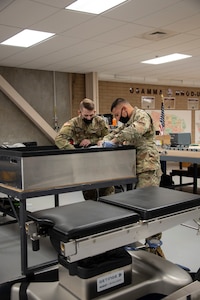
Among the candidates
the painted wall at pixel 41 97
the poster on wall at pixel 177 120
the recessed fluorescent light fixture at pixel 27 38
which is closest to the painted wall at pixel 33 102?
the painted wall at pixel 41 97

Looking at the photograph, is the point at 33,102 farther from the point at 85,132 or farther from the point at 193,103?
the point at 193,103

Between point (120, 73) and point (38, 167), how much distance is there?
21.4 feet

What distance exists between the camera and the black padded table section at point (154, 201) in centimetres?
153

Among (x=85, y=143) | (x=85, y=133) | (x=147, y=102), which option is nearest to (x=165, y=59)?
(x=147, y=102)

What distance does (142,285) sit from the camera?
168 cm

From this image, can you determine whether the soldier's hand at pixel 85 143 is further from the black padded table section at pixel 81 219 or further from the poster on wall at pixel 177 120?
the poster on wall at pixel 177 120

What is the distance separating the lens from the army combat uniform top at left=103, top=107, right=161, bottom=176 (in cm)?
279

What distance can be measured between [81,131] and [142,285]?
2224mm

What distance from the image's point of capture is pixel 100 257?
1604mm

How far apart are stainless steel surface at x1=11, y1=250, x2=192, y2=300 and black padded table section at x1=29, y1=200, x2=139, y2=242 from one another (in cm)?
34

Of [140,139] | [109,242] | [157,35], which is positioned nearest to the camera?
[109,242]

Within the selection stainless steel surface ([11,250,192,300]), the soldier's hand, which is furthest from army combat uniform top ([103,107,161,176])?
stainless steel surface ([11,250,192,300])

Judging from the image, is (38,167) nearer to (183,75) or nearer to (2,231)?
(2,231)

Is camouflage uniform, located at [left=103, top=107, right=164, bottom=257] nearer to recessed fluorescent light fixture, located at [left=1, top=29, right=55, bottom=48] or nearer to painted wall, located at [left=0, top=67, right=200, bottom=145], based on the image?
recessed fluorescent light fixture, located at [left=1, top=29, right=55, bottom=48]
